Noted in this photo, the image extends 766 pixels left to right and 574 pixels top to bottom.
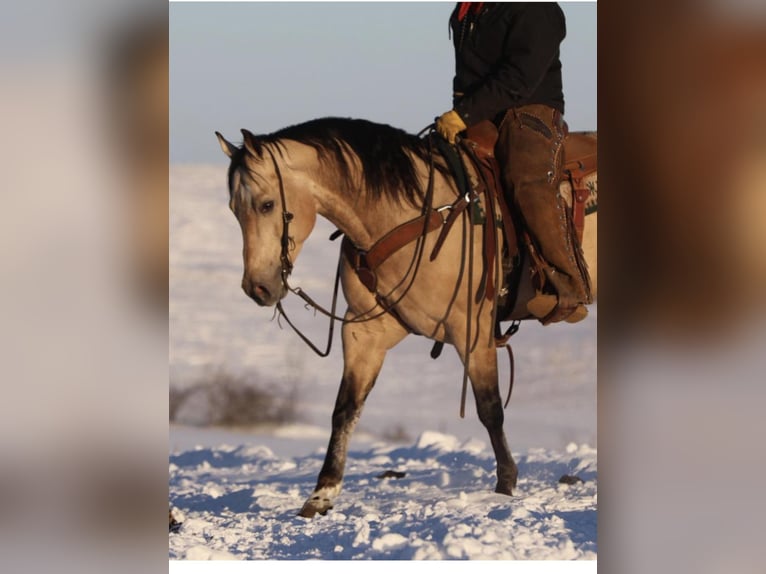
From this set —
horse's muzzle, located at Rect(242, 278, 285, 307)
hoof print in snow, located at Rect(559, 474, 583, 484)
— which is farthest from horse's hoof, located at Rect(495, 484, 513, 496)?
horse's muzzle, located at Rect(242, 278, 285, 307)

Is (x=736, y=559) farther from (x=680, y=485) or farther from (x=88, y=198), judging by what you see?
(x=88, y=198)

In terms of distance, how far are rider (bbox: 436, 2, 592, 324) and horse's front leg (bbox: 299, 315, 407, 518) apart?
0.76 metres

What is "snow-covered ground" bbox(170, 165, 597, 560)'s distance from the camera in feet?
17.4

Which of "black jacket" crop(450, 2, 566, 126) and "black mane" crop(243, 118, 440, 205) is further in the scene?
"black jacket" crop(450, 2, 566, 126)

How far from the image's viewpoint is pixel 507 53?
526 cm

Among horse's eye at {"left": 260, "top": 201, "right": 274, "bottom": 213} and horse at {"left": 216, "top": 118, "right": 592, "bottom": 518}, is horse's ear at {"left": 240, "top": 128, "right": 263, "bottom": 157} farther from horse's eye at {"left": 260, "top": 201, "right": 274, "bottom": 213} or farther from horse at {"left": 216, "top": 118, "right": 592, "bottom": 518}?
horse's eye at {"left": 260, "top": 201, "right": 274, "bottom": 213}

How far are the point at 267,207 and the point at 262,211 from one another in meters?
0.03

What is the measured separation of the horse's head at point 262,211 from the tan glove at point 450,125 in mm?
824

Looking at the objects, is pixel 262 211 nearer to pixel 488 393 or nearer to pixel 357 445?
pixel 488 393

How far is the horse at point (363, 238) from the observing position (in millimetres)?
4898

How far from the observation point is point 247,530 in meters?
5.60

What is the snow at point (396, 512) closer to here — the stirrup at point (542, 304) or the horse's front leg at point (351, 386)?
the horse's front leg at point (351, 386)

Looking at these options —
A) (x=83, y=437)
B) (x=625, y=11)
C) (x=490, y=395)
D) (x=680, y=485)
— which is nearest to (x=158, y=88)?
(x=83, y=437)

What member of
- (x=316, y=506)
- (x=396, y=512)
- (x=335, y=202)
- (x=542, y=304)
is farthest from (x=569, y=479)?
(x=335, y=202)
